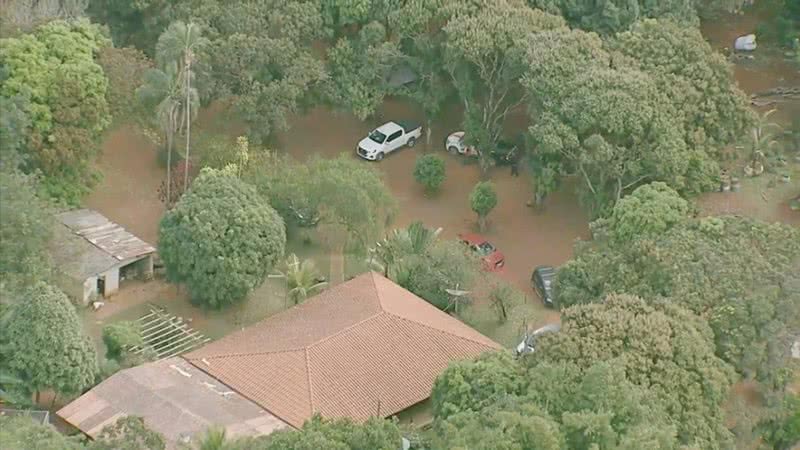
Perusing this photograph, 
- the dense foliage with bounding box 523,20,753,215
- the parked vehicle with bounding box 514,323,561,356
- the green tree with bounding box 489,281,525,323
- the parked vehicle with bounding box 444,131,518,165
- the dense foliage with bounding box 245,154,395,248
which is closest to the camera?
the parked vehicle with bounding box 514,323,561,356

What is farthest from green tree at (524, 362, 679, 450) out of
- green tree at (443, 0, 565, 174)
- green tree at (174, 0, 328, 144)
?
green tree at (174, 0, 328, 144)

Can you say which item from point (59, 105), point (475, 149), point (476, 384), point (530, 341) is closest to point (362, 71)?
point (475, 149)

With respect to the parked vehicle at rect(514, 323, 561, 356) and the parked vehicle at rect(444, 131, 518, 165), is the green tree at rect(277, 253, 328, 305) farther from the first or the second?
the parked vehicle at rect(444, 131, 518, 165)

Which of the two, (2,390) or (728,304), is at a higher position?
(728,304)

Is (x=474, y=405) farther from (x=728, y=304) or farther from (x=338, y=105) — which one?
(x=338, y=105)

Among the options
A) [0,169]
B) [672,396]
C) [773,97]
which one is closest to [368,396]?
[672,396]

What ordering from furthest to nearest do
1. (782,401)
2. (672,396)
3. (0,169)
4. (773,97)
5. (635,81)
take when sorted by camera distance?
(773,97) < (635,81) < (0,169) < (782,401) < (672,396)

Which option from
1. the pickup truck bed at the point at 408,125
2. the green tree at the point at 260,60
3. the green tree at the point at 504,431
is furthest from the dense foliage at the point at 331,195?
the green tree at the point at 504,431
